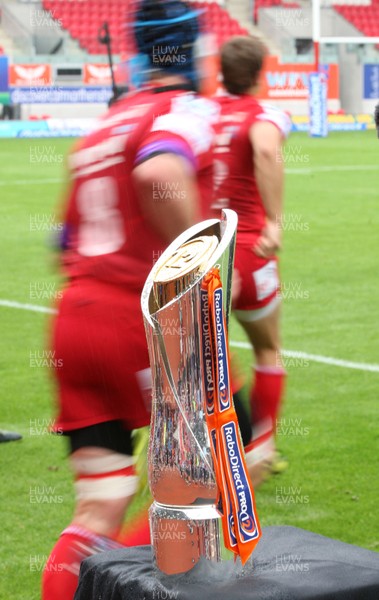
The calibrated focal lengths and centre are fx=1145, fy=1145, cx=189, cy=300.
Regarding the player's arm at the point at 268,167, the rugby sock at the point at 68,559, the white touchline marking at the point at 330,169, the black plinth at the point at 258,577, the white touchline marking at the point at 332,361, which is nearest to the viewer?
the black plinth at the point at 258,577

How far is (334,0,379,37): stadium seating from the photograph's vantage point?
36.5 m

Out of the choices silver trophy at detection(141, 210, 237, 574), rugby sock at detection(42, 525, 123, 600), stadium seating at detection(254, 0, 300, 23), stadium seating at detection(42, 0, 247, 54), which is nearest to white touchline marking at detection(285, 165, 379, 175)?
stadium seating at detection(42, 0, 247, 54)

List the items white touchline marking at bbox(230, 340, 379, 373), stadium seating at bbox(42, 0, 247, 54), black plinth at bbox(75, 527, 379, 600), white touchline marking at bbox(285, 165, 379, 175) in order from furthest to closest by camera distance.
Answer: stadium seating at bbox(42, 0, 247, 54) < white touchline marking at bbox(285, 165, 379, 175) < white touchline marking at bbox(230, 340, 379, 373) < black plinth at bbox(75, 527, 379, 600)

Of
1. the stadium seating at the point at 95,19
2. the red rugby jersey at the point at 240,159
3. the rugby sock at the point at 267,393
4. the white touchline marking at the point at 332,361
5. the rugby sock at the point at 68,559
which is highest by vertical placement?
the red rugby jersey at the point at 240,159

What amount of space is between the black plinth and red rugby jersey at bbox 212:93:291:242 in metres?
2.75

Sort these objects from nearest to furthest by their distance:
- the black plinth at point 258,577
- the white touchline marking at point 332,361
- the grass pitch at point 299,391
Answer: the black plinth at point 258,577
the grass pitch at point 299,391
the white touchline marking at point 332,361

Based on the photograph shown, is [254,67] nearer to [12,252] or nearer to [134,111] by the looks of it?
[134,111]

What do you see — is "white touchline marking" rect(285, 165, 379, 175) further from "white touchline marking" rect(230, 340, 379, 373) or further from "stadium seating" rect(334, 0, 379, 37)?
"stadium seating" rect(334, 0, 379, 37)

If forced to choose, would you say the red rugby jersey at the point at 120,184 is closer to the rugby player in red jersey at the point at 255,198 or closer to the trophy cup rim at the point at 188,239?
the trophy cup rim at the point at 188,239

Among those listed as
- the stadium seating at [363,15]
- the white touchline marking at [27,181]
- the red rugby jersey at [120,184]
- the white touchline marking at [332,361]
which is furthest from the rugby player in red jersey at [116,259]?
the stadium seating at [363,15]

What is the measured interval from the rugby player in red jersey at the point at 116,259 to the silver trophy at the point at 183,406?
0.67m

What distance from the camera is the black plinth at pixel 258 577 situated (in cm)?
167

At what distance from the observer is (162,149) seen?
7.72ft

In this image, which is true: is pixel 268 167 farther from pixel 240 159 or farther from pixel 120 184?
pixel 120 184
